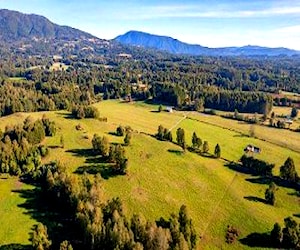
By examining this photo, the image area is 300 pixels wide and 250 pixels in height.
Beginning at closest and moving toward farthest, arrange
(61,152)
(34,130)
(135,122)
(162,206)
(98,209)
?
1. (98,209)
2. (162,206)
3. (61,152)
4. (34,130)
5. (135,122)

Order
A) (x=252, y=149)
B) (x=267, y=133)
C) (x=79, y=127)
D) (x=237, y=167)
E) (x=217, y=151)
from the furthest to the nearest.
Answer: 1. (x=267, y=133)
2. (x=79, y=127)
3. (x=252, y=149)
4. (x=217, y=151)
5. (x=237, y=167)

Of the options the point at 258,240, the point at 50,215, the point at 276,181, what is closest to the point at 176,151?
the point at 276,181

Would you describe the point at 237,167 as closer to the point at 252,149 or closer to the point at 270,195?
the point at 252,149

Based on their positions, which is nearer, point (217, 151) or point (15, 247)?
point (15, 247)

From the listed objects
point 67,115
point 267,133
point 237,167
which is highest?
point 67,115

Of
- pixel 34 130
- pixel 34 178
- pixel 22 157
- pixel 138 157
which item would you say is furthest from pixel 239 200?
pixel 34 130

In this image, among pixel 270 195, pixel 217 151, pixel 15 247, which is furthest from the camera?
pixel 217 151

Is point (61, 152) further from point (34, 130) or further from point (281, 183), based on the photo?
point (281, 183)
